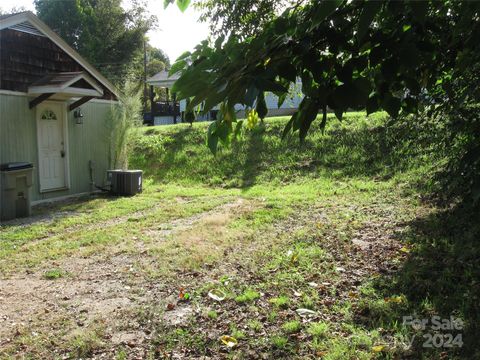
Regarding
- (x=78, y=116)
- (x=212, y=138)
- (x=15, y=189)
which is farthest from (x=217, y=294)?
(x=78, y=116)

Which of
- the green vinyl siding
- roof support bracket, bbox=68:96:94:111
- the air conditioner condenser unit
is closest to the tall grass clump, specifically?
the green vinyl siding

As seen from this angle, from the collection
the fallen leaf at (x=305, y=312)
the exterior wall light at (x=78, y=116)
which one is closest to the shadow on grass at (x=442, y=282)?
the fallen leaf at (x=305, y=312)

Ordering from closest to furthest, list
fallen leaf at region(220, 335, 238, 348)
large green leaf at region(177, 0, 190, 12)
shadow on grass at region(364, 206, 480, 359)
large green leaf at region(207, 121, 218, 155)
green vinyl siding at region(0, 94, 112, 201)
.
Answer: large green leaf at region(207, 121, 218, 155) → large green leaf at region(177, 0, 190, 12) → shadow on grass at region(364, 206, 480, 359) → fallen leaf at region(220, 335, 238, 348) → green vinyl siding at region(0, 94, 112, 201)

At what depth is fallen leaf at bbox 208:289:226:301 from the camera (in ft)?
14.0

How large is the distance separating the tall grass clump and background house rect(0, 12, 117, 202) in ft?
0.69

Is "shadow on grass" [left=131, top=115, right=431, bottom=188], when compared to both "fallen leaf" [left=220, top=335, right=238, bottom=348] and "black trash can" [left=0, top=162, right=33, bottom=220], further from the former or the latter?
"fallen leaf" [left=220, top=335, right=238, bottom=348]

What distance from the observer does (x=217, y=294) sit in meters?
4.38

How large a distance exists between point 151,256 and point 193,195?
5.48 meters

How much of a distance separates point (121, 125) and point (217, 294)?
28.7 feet

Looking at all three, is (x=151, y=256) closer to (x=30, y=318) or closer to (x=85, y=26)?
(x=30, y=318)

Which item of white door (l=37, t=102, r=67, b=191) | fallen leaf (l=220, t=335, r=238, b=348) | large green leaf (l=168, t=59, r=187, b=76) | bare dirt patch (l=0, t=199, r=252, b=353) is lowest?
bare dirt patch (l=0, t=199, r=252, b=353)

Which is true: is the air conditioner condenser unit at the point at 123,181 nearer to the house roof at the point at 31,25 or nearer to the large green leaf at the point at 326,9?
the house roof at the point at 31,25

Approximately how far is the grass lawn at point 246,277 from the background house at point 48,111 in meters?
1.39

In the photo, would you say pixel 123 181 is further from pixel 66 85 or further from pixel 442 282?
pixel 442 282
